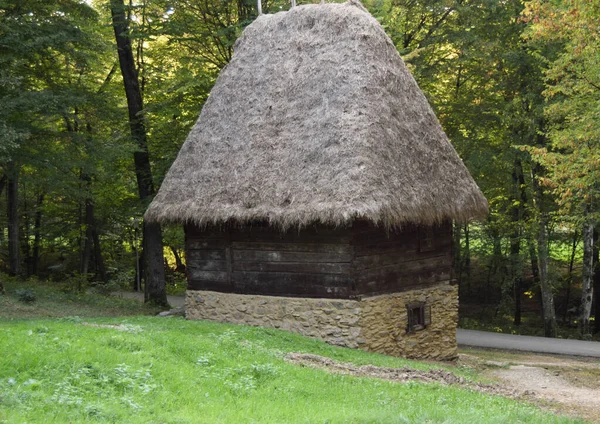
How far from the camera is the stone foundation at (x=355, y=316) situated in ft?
49.2

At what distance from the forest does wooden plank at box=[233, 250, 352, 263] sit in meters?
5.39

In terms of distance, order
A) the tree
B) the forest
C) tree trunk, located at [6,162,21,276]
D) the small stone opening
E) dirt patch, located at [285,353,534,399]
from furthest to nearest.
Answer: tree trunk, located at [6,162,21,276] → the forest → the small stone opening → the tree → dirt patch, located at [285,353,534,399]

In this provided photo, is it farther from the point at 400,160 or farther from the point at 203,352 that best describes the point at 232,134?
the point at 203,352

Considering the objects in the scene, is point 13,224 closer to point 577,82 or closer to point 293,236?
point 293,236

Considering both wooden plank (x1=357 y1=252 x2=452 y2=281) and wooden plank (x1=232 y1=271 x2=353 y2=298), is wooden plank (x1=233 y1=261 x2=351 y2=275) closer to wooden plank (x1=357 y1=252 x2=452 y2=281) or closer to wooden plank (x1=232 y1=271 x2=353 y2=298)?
wooden plank (x1=232 y1=271 x2=353 y2=298)

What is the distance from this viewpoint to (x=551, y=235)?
2648 centimetres

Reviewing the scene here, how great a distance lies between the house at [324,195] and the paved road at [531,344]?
4.07 meters

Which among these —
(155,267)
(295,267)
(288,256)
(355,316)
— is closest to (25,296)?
(155,267)

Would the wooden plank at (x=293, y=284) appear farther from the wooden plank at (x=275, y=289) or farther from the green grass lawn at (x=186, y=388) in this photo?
the green grass lawn at (x=186, y=388)

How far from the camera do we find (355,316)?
14914 millimetres

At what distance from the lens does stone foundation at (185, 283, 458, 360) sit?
49.2ft

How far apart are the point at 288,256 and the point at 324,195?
1942mm

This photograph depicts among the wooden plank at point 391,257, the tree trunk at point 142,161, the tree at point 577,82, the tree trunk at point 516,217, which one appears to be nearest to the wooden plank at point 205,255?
the wooden plank at point 391,257

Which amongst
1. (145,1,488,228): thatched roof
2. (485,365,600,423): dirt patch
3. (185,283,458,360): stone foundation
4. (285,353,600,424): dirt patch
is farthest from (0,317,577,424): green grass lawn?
(145,1,488,228): thatched roof
